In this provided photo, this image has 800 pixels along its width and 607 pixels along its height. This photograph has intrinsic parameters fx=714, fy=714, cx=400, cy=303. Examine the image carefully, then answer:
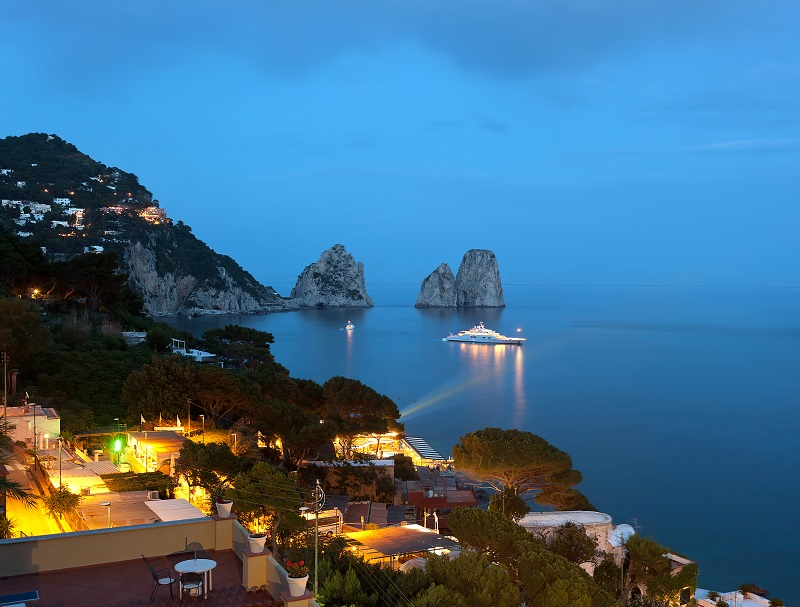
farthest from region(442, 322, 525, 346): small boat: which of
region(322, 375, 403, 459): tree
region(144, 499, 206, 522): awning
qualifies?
region(144, 499, 206, 522): awning

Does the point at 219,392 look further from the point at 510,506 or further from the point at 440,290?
the point at 440,290

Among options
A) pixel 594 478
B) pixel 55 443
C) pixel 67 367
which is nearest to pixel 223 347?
pixel 67 367

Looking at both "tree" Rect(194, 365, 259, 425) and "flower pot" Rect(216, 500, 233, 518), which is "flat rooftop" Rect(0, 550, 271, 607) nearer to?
"flower pot" Rect(216, 500, 233, 518)

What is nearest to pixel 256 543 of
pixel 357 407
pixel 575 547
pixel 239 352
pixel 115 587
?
pixel 115 587

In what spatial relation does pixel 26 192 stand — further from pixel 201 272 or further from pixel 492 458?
pixel 492 458

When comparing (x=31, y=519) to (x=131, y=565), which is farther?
(x=31, y=519)

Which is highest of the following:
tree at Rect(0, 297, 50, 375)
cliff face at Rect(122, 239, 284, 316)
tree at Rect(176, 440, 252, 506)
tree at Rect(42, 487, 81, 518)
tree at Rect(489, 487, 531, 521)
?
cliff face at Rect(122, 239, 284, 316)
